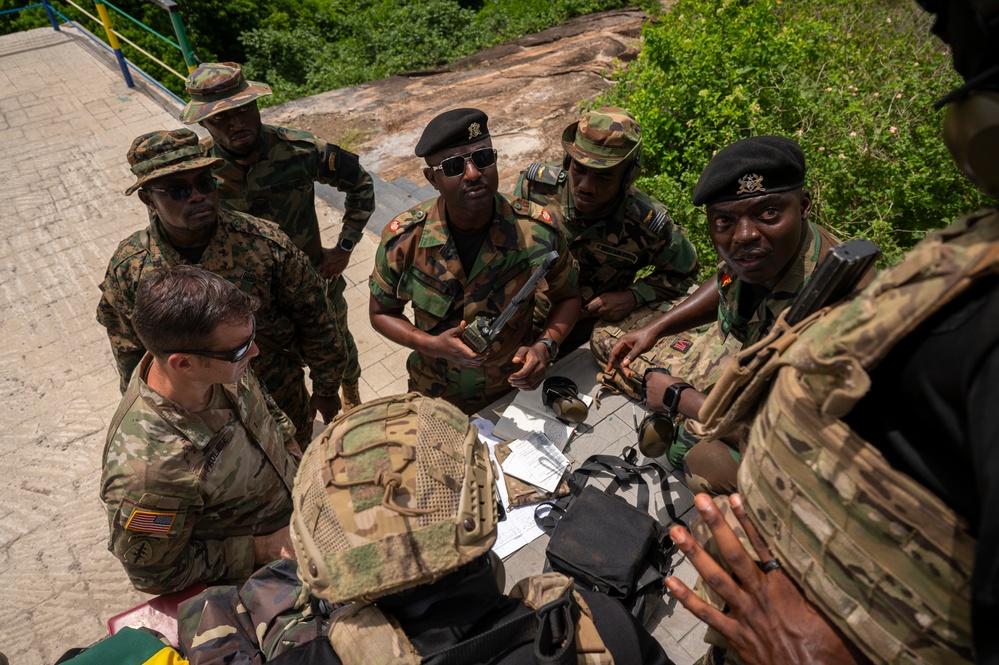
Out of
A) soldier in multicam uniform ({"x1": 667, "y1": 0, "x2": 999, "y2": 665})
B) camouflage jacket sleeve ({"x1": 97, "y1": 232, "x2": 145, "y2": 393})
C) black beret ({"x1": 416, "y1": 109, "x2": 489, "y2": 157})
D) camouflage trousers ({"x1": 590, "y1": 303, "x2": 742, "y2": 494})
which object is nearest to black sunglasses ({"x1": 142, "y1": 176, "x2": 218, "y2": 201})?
camouflage jacket sleeve ({"x1": 97, "y1": 232, "x2": 145, "y2": 393})

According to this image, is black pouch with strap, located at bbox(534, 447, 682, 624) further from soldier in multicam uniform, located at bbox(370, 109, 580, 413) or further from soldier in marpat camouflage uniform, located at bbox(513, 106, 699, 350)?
soldier in marpat camouflage uniform, located at bbox(513, 106, 699, 350)

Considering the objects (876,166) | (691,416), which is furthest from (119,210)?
(876,166)

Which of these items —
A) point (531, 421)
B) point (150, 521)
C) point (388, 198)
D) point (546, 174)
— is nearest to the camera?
point (150, 521)

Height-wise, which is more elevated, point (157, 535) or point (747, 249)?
point (747, 249)

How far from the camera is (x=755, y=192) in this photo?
7.16 ft

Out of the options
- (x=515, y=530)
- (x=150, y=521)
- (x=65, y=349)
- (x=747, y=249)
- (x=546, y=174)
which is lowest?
(x=65, y=349)

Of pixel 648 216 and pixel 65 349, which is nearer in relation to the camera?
pixel 648 216

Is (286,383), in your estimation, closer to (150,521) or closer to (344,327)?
(344,327)

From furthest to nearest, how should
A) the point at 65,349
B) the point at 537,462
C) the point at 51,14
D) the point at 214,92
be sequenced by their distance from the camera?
the point at 51,14, the point at 65,349, the point at 214,92, the point at 537,462

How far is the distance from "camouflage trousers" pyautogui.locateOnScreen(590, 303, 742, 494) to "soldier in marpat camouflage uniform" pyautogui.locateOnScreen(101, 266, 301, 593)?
5.27ft

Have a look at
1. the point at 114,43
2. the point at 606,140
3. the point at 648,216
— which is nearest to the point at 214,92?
the point at 606,140

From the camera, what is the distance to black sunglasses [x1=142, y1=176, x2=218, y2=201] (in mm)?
2777

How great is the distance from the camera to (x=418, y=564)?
134cm

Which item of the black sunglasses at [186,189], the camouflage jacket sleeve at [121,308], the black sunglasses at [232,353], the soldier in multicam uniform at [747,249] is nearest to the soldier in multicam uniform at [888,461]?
the soldier in multicam uniform at [747,249]
